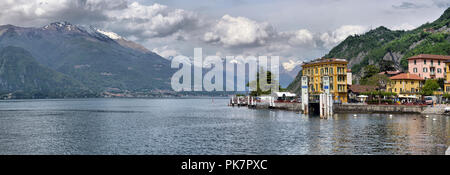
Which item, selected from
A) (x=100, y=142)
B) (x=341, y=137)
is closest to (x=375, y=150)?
(x=341, y=137)

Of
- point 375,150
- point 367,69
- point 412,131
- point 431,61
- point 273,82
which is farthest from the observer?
point 273,82

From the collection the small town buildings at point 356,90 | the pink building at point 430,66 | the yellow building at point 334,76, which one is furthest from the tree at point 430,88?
the yellow building at point 334,76

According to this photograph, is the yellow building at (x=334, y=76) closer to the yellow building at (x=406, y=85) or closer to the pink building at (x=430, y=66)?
the yellow building at (x=406, y=85)

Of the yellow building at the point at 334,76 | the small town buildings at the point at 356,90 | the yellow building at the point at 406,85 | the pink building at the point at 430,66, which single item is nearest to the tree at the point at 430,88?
the yellow building at the point at 406,85

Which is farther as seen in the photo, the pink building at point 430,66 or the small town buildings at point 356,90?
the pink building at point 430,66

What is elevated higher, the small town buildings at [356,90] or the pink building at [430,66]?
the pink building at [430,66]

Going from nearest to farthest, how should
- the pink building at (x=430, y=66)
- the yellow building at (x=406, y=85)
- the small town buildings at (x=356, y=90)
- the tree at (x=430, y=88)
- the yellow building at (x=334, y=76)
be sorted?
the tree at (x=430, y=88)
the yellow building at (x=334, y=76)
the yellow building at (x=406, y=85)
the small town buildings at (x=356, y=90)
the pink building at (x=430, y=66)

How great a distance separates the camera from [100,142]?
57719 mm

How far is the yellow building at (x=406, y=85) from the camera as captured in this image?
→ 461 ft

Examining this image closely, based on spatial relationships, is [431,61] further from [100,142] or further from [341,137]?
[100,142]

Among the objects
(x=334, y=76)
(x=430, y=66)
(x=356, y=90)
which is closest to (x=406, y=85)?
(x=356, y=90)

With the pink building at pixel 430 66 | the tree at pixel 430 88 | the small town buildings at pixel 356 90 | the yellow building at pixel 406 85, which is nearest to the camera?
the tree at pixel 430 88

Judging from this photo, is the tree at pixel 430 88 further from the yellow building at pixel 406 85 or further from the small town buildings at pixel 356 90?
the small town buildings at pixel 356 90
